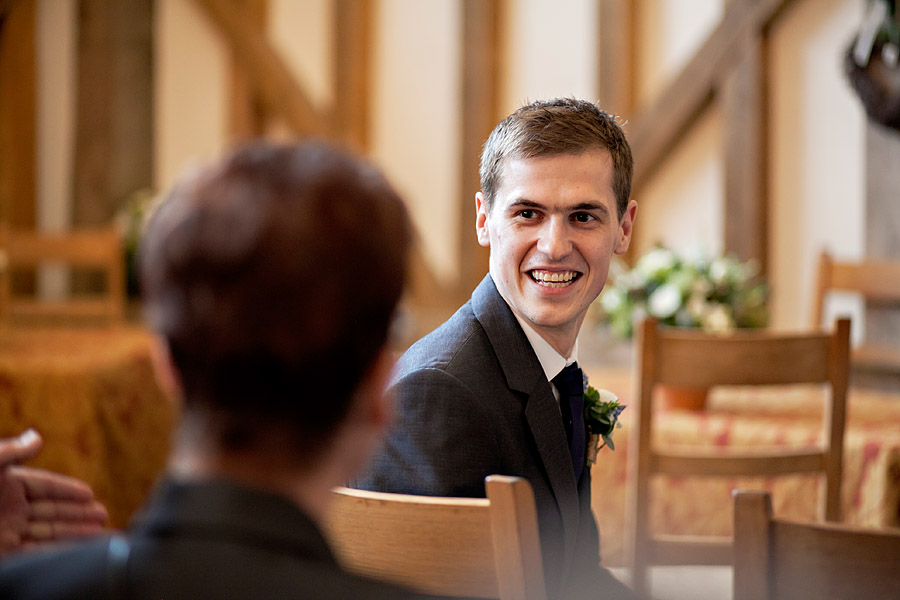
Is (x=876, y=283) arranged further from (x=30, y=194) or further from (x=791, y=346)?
(x=30, y=194)

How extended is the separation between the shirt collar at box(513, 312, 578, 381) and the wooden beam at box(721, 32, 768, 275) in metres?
3.02

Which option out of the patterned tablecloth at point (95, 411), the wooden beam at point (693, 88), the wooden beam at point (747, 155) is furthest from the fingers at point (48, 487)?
the wooden beam at point (693, 88)

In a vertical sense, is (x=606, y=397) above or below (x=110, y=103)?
below

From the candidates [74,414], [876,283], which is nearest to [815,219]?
[876,283]

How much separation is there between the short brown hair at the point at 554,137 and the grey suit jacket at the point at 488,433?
0.18 m

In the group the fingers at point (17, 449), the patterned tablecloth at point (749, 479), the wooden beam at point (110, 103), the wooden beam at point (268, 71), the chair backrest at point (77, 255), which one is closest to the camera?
the fingers at point (17, 449)

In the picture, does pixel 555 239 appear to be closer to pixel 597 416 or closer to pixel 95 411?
pixel 597 416

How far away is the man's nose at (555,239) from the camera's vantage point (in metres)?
1.33

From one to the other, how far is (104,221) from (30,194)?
1.37 feet

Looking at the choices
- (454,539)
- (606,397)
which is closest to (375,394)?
(454,539)

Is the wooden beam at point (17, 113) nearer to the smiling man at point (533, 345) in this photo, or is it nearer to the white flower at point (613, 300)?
the white flower at point (613, 300)

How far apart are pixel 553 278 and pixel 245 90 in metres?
4.30

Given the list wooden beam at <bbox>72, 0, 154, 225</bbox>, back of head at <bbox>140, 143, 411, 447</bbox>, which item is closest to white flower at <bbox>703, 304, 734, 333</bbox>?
back of head at <bbox>140, 143, 411, 447</bbox>

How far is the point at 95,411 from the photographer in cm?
316
